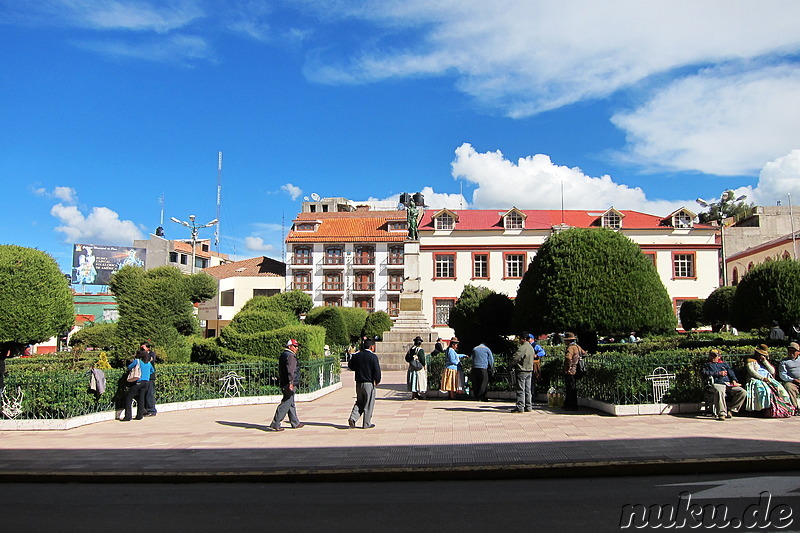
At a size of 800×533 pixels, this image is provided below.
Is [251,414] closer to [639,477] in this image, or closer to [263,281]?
[639,477]

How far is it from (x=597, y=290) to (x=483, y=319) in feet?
15.6

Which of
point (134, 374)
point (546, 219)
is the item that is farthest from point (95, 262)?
point (134, 374)

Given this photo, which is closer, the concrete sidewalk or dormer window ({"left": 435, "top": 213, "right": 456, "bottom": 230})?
the concrete sidewalk

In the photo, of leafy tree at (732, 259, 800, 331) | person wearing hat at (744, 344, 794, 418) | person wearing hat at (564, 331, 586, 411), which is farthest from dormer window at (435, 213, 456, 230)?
person wearing hat at (744, 344, 794, 418)

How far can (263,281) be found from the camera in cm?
6056

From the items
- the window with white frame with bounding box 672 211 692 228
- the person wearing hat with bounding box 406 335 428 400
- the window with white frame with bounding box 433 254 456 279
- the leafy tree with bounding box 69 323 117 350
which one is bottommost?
the person wearing hat with bounding box 406 335 428 400

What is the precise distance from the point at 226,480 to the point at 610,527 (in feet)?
15.0

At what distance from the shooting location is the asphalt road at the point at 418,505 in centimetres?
573

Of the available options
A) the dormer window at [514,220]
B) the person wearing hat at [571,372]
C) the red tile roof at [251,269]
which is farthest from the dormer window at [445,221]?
the person wearing hat at [571,372]

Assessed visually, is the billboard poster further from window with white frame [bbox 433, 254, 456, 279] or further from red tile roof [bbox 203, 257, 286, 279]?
window with white frame [bbox 433, 254, 456, 279]

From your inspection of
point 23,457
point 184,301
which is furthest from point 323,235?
point 23,457

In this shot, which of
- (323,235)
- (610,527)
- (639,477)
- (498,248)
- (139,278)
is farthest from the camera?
(323,235)

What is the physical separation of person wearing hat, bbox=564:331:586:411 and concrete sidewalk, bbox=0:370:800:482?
0.26 m

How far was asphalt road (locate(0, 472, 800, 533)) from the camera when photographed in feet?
18.8
